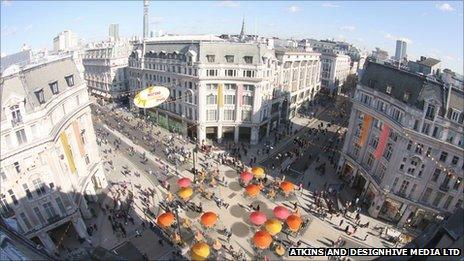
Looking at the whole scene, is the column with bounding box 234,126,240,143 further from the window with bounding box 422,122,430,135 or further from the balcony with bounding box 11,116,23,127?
the balcony with bounding box 11,116,23,127

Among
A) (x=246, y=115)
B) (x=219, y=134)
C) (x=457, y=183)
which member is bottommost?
(x=219, y=134)

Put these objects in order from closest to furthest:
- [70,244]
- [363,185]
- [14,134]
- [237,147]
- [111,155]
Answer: [14,134] → [70,244] → [363,185] → [111,155] → [237,147]

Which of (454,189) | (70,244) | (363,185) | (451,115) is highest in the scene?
(451,115)

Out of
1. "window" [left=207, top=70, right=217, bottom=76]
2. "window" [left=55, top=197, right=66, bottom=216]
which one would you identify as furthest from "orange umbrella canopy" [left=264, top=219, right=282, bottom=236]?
"window" [left=207, top=70, right=217, bottom=76]

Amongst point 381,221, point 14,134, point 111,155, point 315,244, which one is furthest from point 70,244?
point 381,221

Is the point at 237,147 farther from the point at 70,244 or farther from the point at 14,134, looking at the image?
the point at 14,134

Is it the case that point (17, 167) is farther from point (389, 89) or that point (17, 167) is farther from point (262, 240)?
point (389, 89)

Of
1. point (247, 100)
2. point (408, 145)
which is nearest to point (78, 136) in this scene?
point (247, 100)
